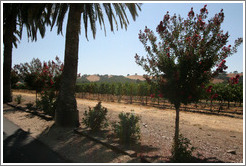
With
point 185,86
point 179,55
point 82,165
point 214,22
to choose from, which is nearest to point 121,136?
point 82,165

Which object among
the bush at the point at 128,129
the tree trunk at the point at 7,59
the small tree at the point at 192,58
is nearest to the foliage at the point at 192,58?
the small tree at the point at 192,58

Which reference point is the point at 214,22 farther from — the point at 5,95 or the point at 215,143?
the point at 5,95

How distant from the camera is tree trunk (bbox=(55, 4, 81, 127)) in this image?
6.86 metres

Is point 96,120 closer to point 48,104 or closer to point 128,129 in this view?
point 128,129

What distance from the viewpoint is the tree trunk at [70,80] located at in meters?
6.86

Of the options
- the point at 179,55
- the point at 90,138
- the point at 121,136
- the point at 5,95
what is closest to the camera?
the point at 179,55

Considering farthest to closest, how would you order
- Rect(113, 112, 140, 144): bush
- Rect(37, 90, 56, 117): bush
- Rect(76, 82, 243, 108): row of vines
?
Rect(76, 82, 243, 108): row of vines, Rect(37, 90, 56, 117): bush, Rect(113, 112, 140, 144): bush

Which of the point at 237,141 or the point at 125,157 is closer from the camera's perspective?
the point at 125,157

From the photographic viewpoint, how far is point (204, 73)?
13.5 feet

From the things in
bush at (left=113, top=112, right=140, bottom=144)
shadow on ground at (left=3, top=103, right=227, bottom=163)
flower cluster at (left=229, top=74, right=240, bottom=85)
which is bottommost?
shadow on ground at (left=3, top=103, right=227, bottom=163)

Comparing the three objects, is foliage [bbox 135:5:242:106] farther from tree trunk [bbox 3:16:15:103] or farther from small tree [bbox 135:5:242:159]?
tree trunk [bbox 3:16:15:103]

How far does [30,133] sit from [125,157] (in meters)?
3.58

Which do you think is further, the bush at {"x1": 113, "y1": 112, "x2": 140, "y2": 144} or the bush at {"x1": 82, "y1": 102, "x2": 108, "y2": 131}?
the bush at {"x1": 82, "y1": 102, "x2": 108, "y2": 131}

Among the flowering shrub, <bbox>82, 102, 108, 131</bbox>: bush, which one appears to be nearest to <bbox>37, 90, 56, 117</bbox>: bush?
the flowering shrub
